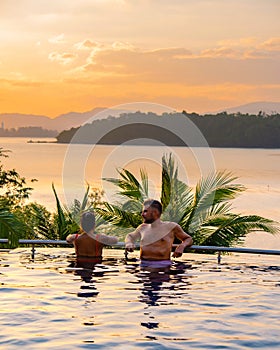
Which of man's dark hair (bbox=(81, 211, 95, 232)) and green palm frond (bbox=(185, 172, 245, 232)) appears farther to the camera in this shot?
green palm frond (bbox=(185, 172, 245, 232))

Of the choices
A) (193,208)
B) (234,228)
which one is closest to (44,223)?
(193,208)

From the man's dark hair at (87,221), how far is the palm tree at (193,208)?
5.74 m

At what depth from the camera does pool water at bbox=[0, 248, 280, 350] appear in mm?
7102

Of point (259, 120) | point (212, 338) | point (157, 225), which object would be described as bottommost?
point (212, 338)

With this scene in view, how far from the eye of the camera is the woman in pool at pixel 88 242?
38.0 ft

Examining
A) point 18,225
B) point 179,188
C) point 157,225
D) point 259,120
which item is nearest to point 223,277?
point 157,225

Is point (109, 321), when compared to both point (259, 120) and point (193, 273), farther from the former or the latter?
point (259, 120)

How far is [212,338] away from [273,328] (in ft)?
2.64

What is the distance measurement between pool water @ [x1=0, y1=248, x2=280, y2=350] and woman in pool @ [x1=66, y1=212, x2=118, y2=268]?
0.25 m

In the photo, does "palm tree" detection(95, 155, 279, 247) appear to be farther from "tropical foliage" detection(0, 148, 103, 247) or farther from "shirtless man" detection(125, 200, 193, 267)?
"shirtless man" detection(125, 200, 193, 267)

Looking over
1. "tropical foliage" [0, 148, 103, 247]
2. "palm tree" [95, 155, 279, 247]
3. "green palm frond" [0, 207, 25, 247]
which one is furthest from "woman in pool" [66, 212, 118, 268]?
"palm tree" [95, 155, 279, 247]

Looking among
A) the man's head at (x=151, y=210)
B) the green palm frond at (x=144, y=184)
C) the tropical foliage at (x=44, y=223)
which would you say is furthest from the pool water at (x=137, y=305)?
the green palm frond at (x=144, y=184)

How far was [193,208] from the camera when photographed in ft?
57.4

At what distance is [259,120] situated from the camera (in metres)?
91.8
